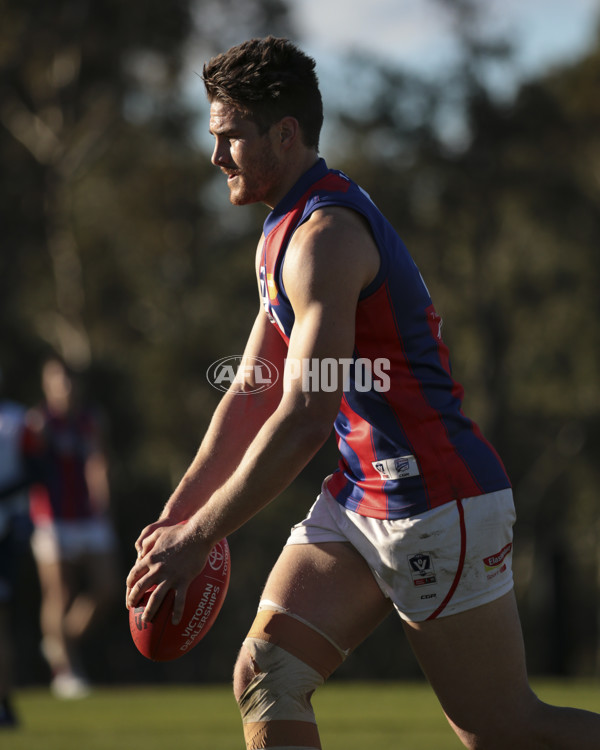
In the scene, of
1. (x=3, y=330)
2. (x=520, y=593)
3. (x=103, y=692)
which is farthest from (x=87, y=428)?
(x=520, y=593)

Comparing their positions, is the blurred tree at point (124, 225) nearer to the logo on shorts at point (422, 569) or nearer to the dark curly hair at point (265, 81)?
the dark curly hair at point (265, 81)

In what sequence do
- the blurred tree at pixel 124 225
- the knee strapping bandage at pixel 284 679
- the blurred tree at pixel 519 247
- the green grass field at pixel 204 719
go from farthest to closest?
1. the blurred tree at pixel 519 247
2. the blurred tree at pixel 124 225
3. the green grass field at pixel 204 719
4. the knee strapping bandage at pixel 284 679

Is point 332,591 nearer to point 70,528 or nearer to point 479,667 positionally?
point 479,667

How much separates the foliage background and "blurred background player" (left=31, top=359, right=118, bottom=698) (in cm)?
1394

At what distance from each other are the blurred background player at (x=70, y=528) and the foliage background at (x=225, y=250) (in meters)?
13.9

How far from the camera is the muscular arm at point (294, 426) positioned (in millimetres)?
3141

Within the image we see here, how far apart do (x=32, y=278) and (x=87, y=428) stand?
19268mm

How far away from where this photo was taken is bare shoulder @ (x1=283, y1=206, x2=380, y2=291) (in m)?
3.22

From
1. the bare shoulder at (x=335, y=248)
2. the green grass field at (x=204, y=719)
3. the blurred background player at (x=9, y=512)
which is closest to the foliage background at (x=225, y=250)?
the green grass field at (x=204, y=719)

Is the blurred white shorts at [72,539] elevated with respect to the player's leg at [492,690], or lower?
lower

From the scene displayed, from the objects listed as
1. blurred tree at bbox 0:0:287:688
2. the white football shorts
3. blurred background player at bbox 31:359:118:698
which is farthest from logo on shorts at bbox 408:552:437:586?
blurred tree at bbox 0:0:287:688

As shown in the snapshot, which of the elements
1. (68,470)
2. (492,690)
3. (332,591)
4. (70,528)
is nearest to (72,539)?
(70,528)

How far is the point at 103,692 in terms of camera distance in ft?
37.2

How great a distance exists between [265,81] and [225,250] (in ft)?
91.9
